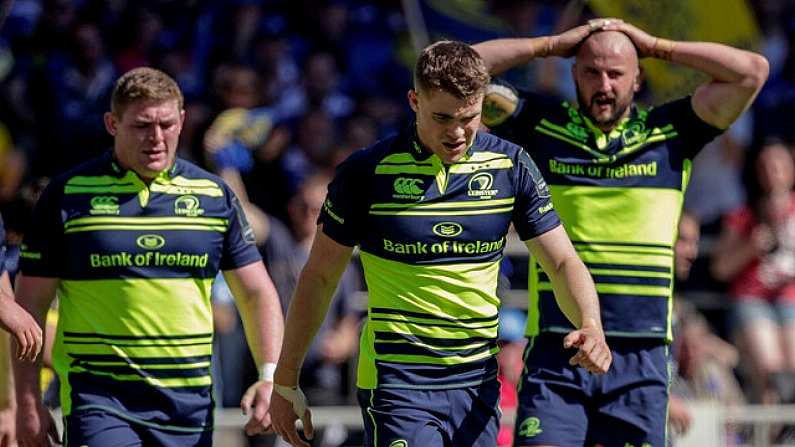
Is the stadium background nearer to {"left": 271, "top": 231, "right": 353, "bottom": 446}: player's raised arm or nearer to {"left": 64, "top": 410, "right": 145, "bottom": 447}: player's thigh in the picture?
{"left": 64, "top": 410, "right": 145, "bottom": 447}: player's thigh

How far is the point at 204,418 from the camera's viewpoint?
7512 millimetres

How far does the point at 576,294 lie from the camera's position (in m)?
6.67

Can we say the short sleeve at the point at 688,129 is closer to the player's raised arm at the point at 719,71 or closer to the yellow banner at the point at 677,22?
the player's raised arm at the point at 719,71

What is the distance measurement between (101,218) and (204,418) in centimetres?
109

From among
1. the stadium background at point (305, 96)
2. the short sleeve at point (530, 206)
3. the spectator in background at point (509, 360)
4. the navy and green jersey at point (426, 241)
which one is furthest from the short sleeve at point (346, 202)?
the spectator in background at point (509, 360)

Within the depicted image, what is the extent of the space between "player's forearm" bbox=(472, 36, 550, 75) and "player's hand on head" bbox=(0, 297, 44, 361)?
2.70 m


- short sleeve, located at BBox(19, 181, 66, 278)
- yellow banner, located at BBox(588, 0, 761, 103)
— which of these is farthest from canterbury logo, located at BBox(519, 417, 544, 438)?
yellow banner, located at BBox(588, 0, 761, 103)

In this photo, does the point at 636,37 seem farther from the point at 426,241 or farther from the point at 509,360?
the point at 509,360

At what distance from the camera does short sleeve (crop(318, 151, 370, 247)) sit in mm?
6754

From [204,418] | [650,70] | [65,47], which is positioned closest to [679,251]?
[650,70]

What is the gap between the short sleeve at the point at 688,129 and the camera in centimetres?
789

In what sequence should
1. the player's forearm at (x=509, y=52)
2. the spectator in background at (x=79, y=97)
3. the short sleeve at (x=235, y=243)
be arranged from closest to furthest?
the short sleeve at (x=235, y=243)
the player's forearm at (x=509, y=52)
the spectator in background at (x=79, y=97)

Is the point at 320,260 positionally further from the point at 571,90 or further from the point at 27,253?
the point at 571,90

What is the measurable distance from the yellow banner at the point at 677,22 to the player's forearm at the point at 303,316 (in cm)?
494
